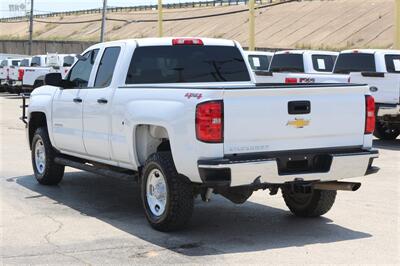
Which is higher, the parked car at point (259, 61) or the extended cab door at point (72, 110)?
the parked car at point (259, 61)

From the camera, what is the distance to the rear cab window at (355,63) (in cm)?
1728

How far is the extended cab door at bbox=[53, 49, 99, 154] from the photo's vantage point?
9180 mm

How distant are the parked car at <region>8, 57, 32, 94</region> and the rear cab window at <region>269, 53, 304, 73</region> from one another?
571 inches

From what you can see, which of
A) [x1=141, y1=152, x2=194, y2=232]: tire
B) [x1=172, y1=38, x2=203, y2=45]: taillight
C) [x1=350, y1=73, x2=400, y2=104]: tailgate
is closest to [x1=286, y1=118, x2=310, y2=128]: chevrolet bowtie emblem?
[x1=141, y1=152, x2=194, y2=232]: tire

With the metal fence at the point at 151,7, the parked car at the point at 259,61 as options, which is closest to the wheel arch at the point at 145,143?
the parked car at the point at 259,61

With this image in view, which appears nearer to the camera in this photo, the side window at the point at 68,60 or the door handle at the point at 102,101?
the door handle at the point at 102,101

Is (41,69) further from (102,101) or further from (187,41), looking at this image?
(102,101)

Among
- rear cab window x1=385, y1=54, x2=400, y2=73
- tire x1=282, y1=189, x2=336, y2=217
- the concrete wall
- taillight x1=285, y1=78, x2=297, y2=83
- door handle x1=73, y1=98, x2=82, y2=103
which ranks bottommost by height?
tire x1=282, y1=189, x2=336, y2=217

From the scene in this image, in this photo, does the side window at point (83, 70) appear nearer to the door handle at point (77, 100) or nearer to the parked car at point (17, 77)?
the door handle at point (77, 100)

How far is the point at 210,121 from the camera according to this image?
671cm

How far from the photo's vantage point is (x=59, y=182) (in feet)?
35.0

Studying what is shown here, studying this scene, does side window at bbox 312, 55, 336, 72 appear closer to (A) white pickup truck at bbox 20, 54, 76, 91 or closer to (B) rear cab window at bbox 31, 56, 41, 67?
(A) white pickup truck at bbox 20, 54, 76, 91

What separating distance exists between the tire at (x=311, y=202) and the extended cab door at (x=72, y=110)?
2679 millimetres

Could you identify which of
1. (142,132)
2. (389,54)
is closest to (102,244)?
(142,132)
